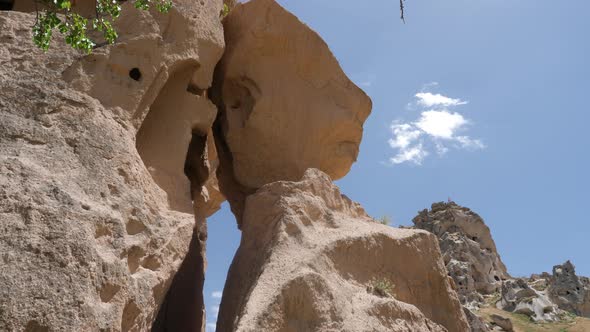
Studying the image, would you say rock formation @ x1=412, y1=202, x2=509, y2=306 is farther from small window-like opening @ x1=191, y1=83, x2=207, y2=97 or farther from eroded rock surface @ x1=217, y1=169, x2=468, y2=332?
small window-like opening @ x1=191, y1=83, x2=207, y2=97

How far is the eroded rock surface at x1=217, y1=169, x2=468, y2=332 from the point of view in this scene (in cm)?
574

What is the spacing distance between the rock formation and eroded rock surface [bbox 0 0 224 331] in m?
22.1

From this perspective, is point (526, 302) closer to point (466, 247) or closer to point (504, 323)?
point (504, 323)

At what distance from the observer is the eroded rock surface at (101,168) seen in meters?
4.46

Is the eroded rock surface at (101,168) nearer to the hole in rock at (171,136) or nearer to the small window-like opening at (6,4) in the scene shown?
the hole in rock at (171,136)

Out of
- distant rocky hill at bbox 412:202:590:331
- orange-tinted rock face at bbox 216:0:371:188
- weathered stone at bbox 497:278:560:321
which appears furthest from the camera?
distant rocky hill at bbox 412:202:590:331

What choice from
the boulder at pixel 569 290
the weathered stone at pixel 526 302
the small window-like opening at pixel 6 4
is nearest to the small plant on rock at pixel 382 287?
the small window-like opening at pixel 6 4

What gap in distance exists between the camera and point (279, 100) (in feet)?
28.6

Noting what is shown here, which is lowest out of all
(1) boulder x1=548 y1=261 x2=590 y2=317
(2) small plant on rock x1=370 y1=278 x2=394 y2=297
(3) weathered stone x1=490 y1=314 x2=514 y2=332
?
(2) small plant on rock x1=370 y1=278 x2=394 y2=297

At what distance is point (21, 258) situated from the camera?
14.4ft

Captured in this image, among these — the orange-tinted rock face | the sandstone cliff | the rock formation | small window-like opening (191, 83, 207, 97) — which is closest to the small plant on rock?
the sandstone cliff

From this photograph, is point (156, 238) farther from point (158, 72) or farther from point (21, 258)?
point (158, 72)

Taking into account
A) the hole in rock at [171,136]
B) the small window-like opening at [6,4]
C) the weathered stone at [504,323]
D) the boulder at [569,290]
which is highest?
the boulder at [569,290]

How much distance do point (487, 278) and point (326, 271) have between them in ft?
94.3
